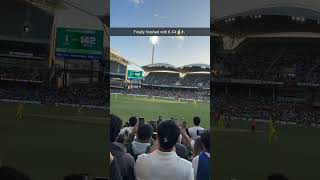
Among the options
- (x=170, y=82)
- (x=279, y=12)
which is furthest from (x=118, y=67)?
(x=279, y=12)

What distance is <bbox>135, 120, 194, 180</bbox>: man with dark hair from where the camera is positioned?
149 centimetres

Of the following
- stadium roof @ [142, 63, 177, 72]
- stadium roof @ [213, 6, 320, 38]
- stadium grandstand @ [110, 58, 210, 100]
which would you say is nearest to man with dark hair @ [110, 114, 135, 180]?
stadium roof @ [213, 6, 320, 38]

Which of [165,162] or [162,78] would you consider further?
[162,78]

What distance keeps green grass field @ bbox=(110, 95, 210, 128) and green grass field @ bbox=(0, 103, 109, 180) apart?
4211mm

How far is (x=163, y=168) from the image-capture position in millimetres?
1499

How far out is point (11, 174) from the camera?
90cm

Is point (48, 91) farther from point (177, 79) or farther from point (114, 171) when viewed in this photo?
point (177, 79)

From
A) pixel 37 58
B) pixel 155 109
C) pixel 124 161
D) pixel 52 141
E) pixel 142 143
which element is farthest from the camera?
pixel 155 109

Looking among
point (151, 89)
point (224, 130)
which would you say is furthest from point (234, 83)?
point (151, 89)

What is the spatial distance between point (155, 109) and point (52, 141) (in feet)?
37.7

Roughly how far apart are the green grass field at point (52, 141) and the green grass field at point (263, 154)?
1.87m

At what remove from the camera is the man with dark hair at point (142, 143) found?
2.07m

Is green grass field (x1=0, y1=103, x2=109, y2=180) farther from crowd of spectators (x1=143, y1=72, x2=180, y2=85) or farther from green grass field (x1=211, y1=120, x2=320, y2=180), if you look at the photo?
crowd of spectators (x1=143, y1=72, x2=180, y2=85)

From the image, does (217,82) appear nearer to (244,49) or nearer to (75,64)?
(244,49)
